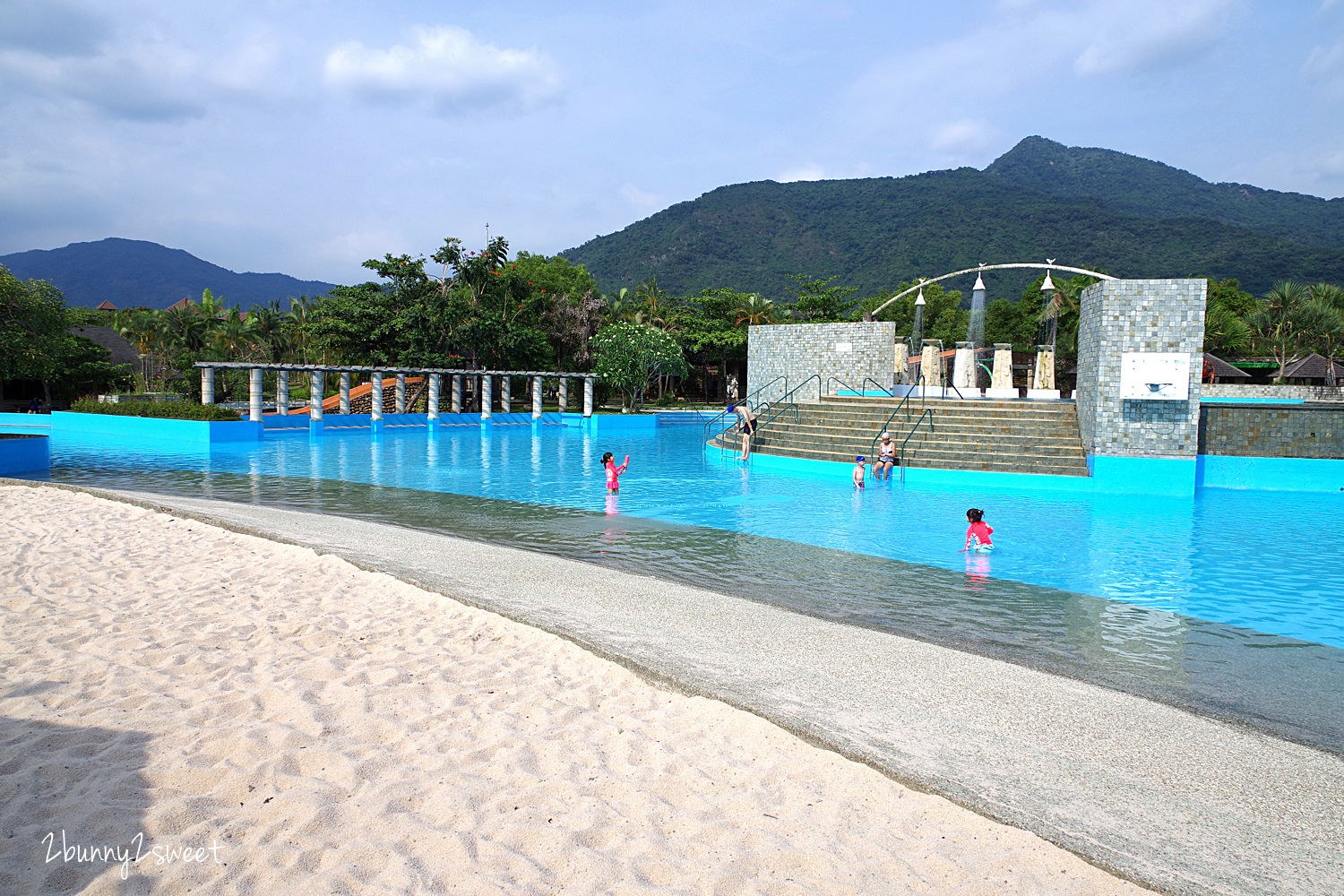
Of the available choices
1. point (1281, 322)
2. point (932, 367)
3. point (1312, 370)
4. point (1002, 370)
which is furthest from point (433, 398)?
point (1281, 322)

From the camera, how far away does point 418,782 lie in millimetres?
3525

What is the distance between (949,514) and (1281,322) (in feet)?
176

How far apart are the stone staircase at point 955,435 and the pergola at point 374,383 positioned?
18.8m

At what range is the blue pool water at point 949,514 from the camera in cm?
845

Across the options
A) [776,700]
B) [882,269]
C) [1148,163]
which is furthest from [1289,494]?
[1148,163]

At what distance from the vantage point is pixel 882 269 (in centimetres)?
10906

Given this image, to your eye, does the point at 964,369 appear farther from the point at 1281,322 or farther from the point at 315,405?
the point at 1281,322

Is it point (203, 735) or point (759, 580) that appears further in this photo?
point (759, 580)

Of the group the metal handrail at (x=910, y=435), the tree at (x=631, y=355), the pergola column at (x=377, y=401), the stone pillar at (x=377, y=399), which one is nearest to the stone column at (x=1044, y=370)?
the metal handrail at (x=910, y=435)

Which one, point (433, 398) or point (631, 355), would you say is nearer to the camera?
point (433, 398)

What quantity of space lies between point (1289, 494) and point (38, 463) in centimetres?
2765

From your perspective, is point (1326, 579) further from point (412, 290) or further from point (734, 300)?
point (734, 300)

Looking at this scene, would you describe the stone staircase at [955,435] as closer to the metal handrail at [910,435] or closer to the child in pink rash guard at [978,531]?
the metal handrail at [910,435]

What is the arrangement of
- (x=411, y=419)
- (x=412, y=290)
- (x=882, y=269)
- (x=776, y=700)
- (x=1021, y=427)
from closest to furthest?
1. (x=776, y=700)
2. (x=1021, y=427)
3. (x=411, y=419)
4. (x=412, y=290)
5. (x=882, y=269)
